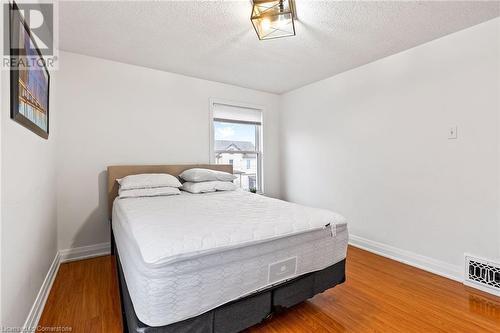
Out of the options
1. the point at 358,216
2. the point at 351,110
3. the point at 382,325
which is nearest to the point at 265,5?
the point at 351,110

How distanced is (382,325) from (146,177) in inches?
98.9

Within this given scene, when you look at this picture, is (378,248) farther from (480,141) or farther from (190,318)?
(190,318)

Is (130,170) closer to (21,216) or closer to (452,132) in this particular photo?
(21,216)

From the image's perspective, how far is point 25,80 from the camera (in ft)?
4.48

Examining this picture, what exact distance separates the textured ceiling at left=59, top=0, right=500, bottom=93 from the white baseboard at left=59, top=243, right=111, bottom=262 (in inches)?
88.0

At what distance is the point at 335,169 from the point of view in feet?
11.2

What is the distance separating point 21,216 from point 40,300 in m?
0.81

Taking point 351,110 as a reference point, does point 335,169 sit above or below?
below

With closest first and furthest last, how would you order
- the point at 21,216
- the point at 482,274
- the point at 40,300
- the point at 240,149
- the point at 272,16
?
the point at 21,216 → the point at 40,300 → the point at 272,16 → the point at 482,274 → the point at 240,149

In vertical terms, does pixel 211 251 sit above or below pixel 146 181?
below

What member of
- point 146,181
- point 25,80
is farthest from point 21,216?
point 146,181

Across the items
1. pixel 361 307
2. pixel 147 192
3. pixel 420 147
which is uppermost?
pixel 420 147

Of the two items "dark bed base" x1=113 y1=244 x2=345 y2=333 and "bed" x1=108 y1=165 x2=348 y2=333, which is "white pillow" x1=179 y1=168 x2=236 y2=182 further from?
"dark bed base" x1=113 y1=244 x2=345 y2=333

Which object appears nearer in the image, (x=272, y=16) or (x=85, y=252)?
(x=272, y=16)
